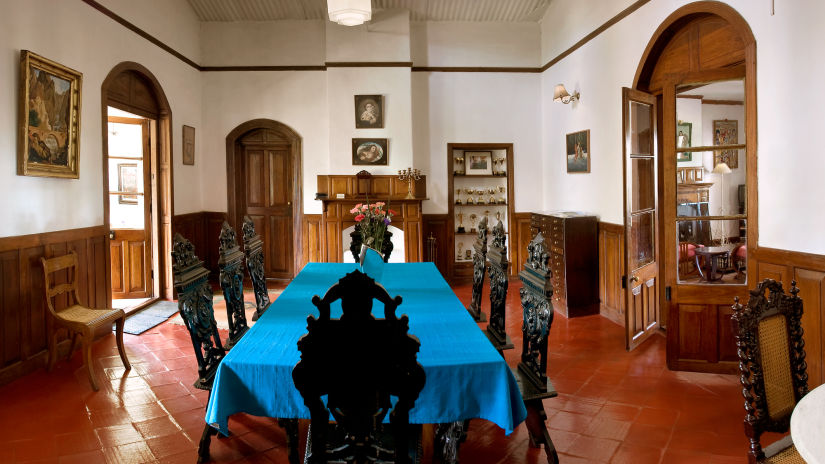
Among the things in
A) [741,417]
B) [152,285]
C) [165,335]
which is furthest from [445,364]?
[152,285]

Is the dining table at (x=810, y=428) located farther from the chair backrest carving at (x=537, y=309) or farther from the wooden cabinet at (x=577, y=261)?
the wooden cabinet at (x=577, y=261)

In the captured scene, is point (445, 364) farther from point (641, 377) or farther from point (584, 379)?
point (641, 377)

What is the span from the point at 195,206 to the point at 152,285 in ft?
5.02

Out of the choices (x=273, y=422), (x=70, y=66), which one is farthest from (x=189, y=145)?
(x=273, y=422)

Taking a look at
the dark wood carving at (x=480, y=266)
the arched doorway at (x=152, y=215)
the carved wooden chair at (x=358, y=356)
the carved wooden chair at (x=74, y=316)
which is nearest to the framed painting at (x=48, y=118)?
the carved wooden chair at (x=74, y=316)

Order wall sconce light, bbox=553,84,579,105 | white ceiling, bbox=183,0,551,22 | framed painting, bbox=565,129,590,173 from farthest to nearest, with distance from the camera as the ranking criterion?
white ceiling, bbox=183,0,551,22, wall sconce light, bbox=553,84,579,105, framed painting, bbox=565,129,590,173

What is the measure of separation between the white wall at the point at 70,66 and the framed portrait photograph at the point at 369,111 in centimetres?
283

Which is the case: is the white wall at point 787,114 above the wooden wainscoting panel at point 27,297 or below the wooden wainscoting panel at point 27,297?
above

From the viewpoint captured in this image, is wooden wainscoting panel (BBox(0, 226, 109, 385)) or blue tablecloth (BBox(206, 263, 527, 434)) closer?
blue tablecloth (BBox(206, 263, 527, 434))

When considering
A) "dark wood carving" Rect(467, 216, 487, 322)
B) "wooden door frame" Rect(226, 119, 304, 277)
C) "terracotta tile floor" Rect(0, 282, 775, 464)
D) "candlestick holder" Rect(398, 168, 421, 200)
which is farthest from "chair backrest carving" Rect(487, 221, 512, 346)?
"wooden door frame" Rect(226, 119, 304, 277)

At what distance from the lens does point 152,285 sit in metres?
6.96

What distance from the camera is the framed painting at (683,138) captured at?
4.05m

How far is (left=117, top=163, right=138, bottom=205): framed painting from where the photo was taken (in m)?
7.09

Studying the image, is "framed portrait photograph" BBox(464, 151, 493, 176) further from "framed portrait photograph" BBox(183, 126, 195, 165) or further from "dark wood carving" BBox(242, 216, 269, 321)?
"dark wood carving" BBox(242, 216, 269, 321)
